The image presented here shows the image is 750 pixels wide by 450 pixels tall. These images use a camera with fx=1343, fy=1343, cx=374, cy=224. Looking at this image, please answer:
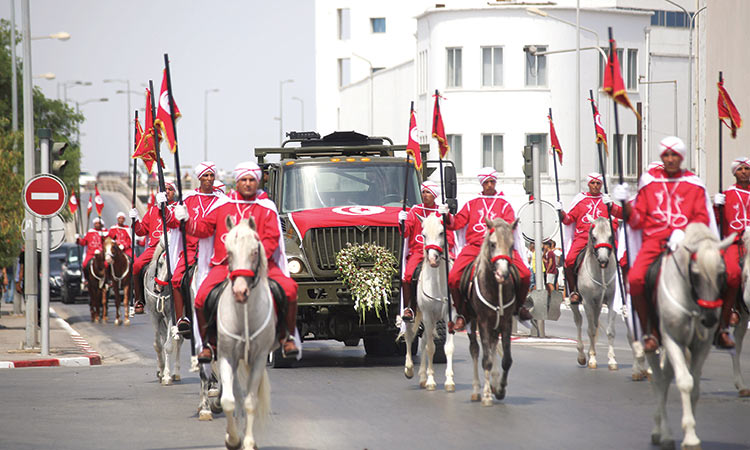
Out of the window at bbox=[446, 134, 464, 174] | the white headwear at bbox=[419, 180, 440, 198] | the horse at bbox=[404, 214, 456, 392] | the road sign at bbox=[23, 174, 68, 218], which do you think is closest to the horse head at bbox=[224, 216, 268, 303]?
the horse at bbox=[404, 214, 456, 392]

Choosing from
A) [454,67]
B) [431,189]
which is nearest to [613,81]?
[431,189]

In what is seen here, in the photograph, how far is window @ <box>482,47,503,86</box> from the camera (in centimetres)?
6162

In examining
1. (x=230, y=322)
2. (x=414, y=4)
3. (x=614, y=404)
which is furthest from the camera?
(x=414, y=4)

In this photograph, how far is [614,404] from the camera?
14062 mm

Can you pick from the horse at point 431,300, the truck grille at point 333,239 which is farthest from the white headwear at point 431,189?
the truck grille at point 333,239

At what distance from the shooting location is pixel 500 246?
13.9m

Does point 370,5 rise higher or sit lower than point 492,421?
higher

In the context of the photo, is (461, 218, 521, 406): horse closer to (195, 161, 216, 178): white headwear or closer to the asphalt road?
the asphalt road

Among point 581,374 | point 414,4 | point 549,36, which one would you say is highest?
point 414,4

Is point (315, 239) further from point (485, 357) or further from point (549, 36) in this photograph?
point (549, 36)

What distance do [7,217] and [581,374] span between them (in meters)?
15.0

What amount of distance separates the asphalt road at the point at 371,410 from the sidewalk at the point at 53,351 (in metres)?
0.78

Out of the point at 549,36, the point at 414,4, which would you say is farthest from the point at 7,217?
the point at 414,4

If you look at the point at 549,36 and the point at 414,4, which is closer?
the point at 549,36
